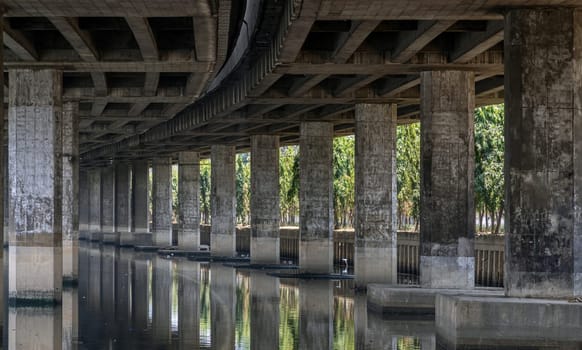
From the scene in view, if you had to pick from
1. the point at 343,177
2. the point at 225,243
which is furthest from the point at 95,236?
the point at 225,243

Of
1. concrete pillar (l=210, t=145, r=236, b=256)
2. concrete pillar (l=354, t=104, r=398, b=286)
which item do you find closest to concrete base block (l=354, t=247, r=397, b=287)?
concrete pillar (l=354, t=104, r=398, b=286)

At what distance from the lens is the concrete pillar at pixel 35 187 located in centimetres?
3547

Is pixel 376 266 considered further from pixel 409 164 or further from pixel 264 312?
pixel 409 164

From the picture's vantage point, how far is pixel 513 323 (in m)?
23.8

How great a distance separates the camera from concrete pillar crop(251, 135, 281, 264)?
61688 millimetres

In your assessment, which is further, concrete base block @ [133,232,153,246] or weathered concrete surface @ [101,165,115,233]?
weathered concrete surface @ [101,165,115,233]

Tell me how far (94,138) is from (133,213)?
2452cm

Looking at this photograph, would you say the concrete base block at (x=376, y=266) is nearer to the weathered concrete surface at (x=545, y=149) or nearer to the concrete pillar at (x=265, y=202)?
the weathered concrete surface at (x=545, y=149)

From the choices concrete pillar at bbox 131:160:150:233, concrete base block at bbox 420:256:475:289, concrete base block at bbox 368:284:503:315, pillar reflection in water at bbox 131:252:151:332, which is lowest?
pillar reflection in water at bbox 131:252:151:332

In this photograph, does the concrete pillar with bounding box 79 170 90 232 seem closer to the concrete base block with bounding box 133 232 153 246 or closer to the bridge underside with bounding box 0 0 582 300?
the concrete base block with bounding box 133 232 153 246

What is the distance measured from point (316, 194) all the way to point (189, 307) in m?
19.2

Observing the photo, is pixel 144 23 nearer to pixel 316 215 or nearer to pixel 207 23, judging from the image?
pixel 207 23

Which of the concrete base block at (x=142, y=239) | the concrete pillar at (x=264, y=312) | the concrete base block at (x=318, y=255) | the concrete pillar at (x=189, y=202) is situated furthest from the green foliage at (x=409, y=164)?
the concrete base block at (x=142, y=239)

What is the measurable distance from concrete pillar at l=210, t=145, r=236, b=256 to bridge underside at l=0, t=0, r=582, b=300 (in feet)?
28.4
